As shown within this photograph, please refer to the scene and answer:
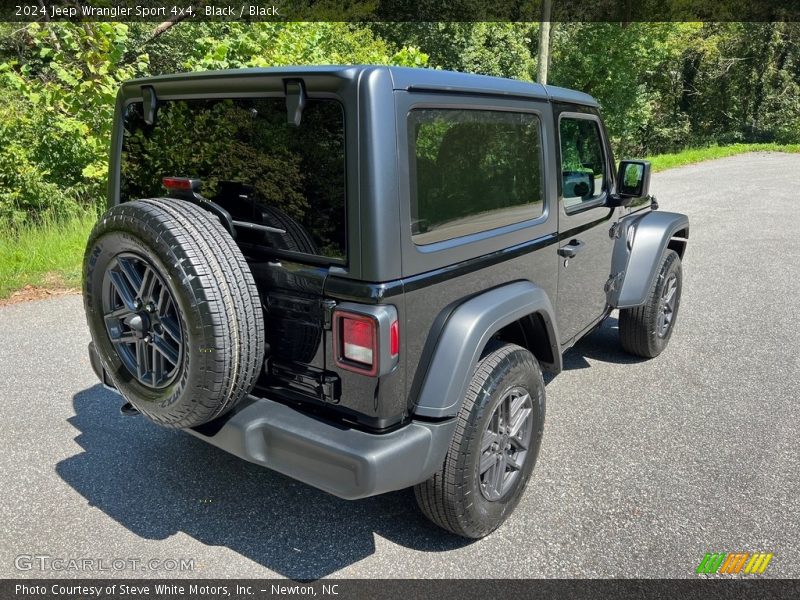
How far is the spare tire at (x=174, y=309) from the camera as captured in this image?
7.28 feet

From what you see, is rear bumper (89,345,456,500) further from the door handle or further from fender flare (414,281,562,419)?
the door handle

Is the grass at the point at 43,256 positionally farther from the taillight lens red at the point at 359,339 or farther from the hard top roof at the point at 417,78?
the taillight lens red at the point at 359,339

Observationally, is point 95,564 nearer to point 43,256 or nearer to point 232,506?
point 232,506

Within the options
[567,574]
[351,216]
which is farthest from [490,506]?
[351,216]

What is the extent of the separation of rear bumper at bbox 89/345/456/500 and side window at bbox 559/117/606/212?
5.45 ft

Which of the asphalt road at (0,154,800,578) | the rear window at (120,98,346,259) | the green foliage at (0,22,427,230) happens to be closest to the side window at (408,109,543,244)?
the rear window at (120,98,346,259)

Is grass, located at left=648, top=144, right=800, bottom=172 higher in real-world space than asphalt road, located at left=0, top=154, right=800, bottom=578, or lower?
lower

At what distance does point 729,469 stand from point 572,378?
4.25 feet

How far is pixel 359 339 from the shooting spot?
2.28 m

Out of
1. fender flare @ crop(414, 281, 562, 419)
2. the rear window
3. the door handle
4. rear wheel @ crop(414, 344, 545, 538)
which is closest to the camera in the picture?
the rear window

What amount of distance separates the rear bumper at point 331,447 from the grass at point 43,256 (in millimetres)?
4614

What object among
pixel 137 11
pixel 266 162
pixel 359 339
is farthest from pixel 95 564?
pixel 137 11

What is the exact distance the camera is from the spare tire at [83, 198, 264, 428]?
2.22 meters

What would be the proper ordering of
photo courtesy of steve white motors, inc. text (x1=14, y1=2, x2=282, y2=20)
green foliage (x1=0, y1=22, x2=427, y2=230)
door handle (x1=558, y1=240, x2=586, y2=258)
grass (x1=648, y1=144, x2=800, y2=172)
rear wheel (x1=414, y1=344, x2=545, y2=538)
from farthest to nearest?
grass (x1=648, y1=144, x2=800, y2=172)
photo courtesy of steve white motors, inc. text (x1=14, y1=2, x2=282, y2=20)
green foliage (x1=0, y1=22, x2=427, y2=230)
door handle (x1=558, y1=240, x2=586, y2=258)
rear wheel (x1=414, y1=344, x2=545, y2=538)
